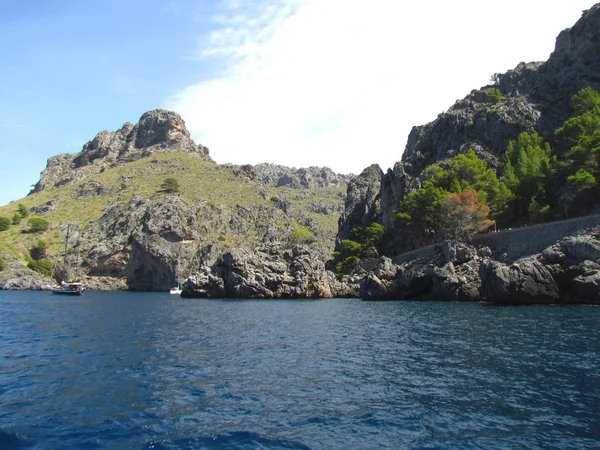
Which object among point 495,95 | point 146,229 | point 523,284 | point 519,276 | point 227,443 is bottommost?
point 227,443

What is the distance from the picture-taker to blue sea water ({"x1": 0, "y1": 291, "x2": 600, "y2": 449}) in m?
12.5

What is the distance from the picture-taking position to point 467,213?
71938mm

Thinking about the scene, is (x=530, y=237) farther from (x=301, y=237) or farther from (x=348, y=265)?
(x=301, y=237)

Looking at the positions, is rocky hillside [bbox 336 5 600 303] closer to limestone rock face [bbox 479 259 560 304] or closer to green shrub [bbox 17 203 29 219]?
limestone rock face [bbox 479 259 560 304]

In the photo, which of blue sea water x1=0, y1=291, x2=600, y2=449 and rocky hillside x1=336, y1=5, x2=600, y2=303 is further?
rocky hillside x1=336, y1=5, x2=600, y2=303

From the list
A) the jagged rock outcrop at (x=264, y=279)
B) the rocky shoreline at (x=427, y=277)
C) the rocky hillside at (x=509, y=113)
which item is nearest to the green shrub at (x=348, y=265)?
the rocky shoreline at (x=427, y=277)

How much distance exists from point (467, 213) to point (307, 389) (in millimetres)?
61906

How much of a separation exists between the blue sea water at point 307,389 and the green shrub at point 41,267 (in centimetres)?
10985

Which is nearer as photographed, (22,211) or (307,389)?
(307,389)

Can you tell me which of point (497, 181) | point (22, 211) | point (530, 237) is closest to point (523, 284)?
point (530, 237)

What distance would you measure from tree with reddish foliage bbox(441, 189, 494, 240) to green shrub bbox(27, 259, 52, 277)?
115368mm

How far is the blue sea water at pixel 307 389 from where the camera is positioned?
12477mm

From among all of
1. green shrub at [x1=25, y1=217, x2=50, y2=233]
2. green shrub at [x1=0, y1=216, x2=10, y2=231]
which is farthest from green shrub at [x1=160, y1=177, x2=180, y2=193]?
green shrub at [x1=0, y1=216, x2=10, y2=231]

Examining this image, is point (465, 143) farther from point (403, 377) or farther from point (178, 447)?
point (178, 447)
